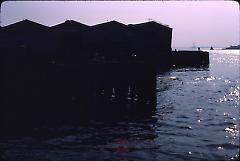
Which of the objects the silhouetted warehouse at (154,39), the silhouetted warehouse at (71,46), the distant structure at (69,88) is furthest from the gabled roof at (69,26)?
the distant structure at (69,88)

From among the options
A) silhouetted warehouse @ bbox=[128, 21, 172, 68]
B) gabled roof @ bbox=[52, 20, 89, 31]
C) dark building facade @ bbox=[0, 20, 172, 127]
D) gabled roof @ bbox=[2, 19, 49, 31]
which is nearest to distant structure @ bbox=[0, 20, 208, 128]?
dark building facade @ bbox=[0, 20, 172, 127]

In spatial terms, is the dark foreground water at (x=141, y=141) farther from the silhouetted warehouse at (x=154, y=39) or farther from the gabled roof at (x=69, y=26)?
the silhouetted warehouse at (x=154, y=39)

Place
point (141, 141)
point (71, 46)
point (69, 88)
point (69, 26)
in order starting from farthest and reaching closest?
1. point (69, 26)
2. point (71, 46)
3. point (69, 88)
4. point (141, 141)

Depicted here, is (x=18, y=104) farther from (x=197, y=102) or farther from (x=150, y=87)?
(x=197, y=102)

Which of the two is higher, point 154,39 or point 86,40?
point 154,39

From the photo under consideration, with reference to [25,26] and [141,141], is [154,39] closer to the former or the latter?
[25,26]

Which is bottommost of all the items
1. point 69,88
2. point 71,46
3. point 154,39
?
point 69,88

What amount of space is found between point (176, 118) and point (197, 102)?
6933mm

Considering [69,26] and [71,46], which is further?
[69,26]

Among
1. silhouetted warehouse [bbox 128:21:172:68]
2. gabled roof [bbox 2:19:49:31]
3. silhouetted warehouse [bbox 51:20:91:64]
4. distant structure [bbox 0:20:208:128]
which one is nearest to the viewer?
distant structure [bbox 0:20:208:128]

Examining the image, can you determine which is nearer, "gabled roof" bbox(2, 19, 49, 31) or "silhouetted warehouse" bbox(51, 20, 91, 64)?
"silhouetted warehouse" bbox(51, 20, 91, 64)

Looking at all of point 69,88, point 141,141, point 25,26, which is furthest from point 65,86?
point 25,26

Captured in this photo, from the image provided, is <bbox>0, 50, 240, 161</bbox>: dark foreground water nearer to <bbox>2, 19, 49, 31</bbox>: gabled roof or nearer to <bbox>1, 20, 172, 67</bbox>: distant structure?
<bbox>1, 20, 172, 67</bbox>: distant structure

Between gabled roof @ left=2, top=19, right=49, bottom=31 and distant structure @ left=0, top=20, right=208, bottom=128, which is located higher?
gabled roof @ left=2, top=19, right=49, bottom=31
